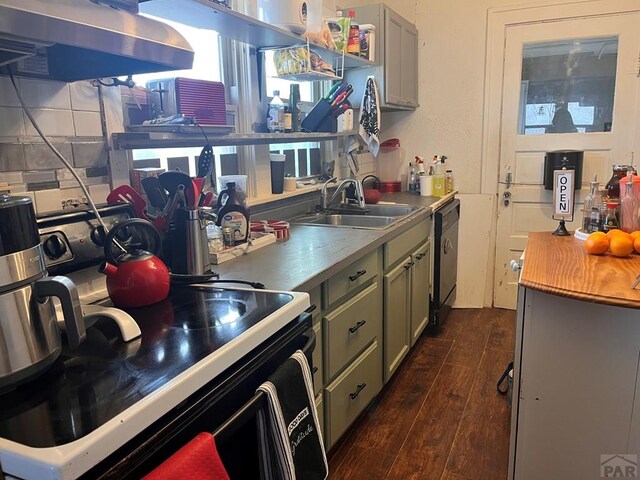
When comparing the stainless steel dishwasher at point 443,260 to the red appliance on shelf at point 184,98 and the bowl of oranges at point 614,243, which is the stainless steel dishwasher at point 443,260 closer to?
the bowl of oranges at point 614,243

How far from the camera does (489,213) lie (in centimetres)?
383

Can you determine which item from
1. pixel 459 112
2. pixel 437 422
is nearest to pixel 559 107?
pixel 459 112

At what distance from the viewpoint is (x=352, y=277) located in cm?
193

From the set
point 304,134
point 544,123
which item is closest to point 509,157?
point 544,123

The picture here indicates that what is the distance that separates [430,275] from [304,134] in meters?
1.30

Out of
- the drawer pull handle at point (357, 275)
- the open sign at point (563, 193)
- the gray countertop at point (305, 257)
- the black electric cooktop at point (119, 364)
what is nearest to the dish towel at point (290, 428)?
the black electric cooktop at point (119, 364)

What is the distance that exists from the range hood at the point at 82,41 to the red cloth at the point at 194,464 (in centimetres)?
77

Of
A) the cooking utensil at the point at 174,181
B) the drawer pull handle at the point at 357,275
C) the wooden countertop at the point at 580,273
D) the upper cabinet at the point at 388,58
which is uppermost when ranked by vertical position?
the upper cabinet at the point at 388,58

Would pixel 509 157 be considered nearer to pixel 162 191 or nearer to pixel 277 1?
pixel 277 1

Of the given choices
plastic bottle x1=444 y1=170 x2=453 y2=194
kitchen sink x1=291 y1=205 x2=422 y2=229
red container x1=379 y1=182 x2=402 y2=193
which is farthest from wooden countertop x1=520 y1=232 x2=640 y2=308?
red container x1=379 y1=182 x2=402 y2=193

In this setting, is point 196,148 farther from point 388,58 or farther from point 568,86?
point 568,86

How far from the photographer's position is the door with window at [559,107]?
3.37 m

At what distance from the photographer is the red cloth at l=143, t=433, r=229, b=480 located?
31.3 inches

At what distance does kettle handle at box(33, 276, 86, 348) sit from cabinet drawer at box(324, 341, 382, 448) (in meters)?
1.08
